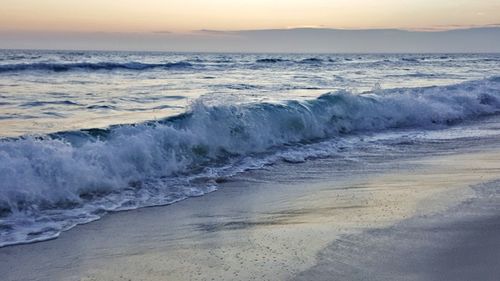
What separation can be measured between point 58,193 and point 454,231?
14.7 ft

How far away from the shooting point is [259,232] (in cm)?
546

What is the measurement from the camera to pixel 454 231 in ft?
17.7

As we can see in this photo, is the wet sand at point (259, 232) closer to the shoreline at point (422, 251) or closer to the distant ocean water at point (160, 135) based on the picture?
the shoreline at point (422, 251)

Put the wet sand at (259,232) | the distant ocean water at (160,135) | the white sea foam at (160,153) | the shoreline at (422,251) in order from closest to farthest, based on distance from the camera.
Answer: the shoreline at (422,251) → the wet sand at (259,232) → the white sea foam at (160,153) → the distant ocean water at (160,135)

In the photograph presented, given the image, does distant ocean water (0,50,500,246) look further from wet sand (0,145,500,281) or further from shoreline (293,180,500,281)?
shoreline (293,180,500,281)

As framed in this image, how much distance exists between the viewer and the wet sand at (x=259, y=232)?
4.44 m

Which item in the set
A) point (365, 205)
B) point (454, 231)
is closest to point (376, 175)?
point (365, 205)

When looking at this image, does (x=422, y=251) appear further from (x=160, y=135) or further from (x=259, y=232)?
(x=160, y=135)

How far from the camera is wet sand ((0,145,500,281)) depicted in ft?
14.6

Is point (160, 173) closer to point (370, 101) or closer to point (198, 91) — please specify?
point (370, 101)

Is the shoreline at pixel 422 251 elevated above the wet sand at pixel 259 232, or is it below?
above

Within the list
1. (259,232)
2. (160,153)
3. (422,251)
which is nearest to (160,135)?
(160,153)

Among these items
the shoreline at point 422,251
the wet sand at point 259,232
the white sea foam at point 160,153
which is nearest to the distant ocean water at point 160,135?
the white sea foam at point 160,153

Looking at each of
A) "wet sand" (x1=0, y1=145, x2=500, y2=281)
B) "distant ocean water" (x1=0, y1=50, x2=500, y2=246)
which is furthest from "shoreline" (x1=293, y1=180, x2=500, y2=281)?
"distant ocean water" (x1=0, y1=50, x2=500, y2=246)
